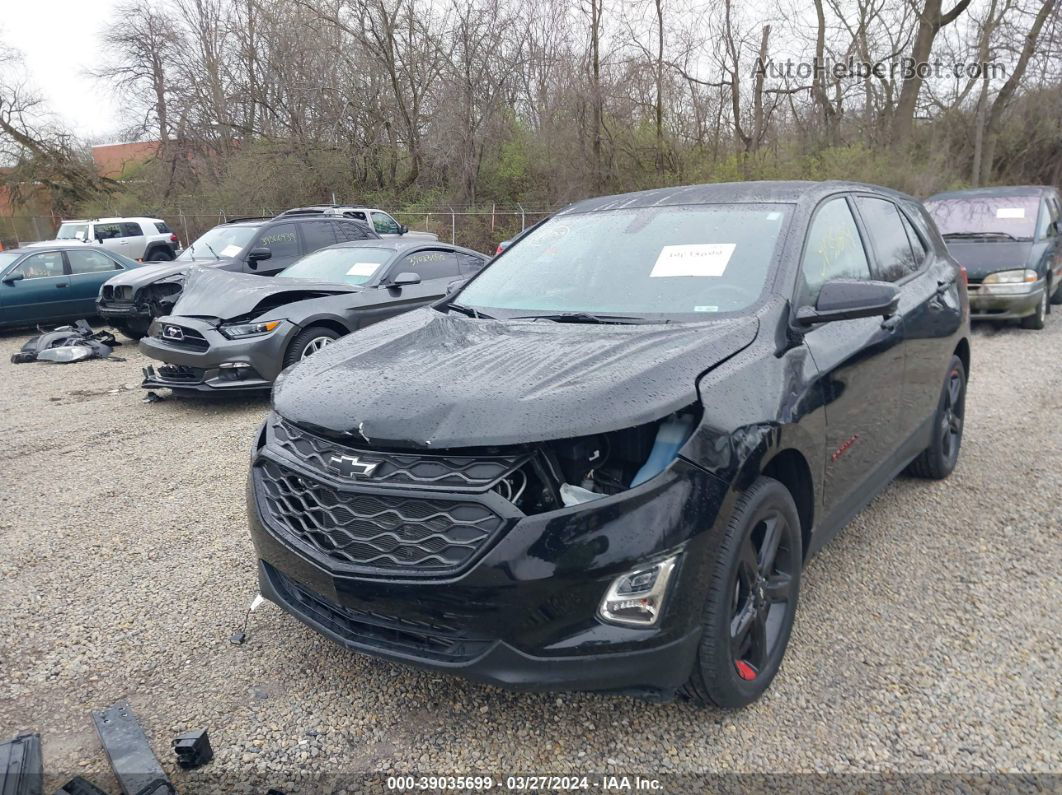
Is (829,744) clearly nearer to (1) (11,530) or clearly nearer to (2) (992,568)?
(2) (992,568)

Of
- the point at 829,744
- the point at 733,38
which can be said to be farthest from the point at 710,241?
the point at 733,38

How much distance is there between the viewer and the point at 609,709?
257 centimetres

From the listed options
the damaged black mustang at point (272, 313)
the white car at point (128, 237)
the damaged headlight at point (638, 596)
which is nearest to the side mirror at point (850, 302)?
the damaged headlight at point (638, 596)

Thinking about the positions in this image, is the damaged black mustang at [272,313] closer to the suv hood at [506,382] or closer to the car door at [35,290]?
the suv hood at [506,382]

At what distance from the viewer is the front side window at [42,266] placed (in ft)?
37.9

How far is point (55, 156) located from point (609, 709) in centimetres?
3757

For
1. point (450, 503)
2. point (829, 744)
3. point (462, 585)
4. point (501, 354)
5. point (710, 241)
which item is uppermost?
point (710, 241)

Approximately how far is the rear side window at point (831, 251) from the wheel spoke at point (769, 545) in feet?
3.01

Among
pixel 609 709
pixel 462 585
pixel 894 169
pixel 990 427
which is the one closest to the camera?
pixel 462 585

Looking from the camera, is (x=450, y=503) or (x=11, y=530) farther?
(x=11, y=530)

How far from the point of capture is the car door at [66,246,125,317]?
38.7 feet

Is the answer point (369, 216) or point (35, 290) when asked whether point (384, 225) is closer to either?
point (369, 216)

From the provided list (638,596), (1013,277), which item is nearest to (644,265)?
(638,596)

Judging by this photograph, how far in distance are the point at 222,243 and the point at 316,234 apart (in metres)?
1.44
